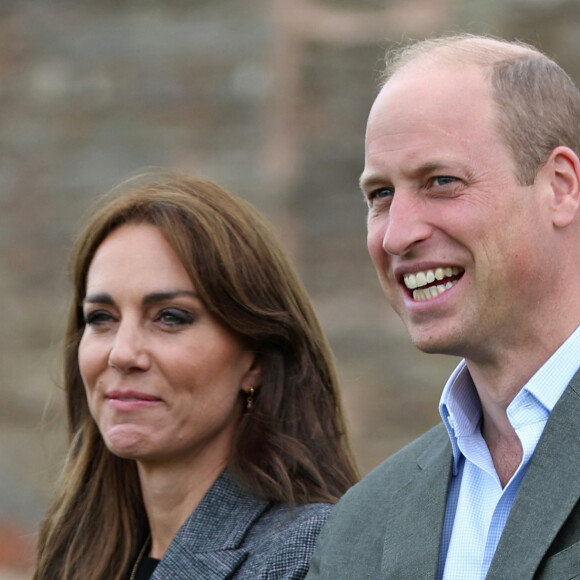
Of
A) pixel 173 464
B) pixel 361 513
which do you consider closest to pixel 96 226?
pixel 173 464

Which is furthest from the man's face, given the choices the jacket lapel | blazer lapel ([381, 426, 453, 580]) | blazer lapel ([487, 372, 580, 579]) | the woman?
the jacket lapel

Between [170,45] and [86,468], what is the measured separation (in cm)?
445

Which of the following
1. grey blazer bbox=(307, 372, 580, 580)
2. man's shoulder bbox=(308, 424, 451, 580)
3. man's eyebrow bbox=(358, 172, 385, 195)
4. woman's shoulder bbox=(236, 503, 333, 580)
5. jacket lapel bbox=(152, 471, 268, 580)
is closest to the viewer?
grey blazer bbox=(307, 372, 580, 580)

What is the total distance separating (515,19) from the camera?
25.2ft

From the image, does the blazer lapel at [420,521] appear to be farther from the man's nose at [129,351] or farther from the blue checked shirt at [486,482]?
the man's nose at [129,351]

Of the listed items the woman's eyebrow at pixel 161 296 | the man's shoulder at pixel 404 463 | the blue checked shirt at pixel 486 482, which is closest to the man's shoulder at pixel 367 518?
the man's shoulder at pixel 404 463

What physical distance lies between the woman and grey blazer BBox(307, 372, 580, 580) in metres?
0.52

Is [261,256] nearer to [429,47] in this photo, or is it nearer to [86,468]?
[86,468]

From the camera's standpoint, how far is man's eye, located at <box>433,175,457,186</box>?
8.20 ft

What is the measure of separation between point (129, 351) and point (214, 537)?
544 mm

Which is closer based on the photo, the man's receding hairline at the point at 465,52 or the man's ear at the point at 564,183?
the man's ear at the point at 564,183

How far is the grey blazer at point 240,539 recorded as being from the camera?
324 centimetres

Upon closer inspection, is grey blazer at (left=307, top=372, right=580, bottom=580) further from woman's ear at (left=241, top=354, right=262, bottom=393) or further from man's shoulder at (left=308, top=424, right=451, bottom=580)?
woman's ear at (left=241, top=354, right=262, bottom=393)

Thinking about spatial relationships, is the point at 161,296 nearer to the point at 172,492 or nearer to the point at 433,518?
the point at 172,492
